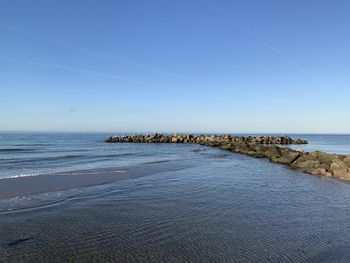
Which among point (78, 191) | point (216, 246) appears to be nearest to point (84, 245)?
point (216, 246)

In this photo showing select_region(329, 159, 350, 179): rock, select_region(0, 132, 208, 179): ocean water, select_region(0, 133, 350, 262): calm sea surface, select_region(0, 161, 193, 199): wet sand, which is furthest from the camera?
select_region(0, 132, 208, 179): ocean water

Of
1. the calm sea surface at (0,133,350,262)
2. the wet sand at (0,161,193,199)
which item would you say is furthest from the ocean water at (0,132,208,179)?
the calm sea surface at (0,133,350,262)

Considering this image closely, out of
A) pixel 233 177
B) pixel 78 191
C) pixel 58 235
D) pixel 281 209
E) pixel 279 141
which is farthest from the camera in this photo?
pixel 279 141

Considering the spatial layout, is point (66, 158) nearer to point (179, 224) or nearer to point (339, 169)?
point (339, 169)

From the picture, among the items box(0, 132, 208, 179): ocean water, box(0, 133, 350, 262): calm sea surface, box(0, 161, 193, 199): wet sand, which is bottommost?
box(0, 132, 208, 179): ocean water

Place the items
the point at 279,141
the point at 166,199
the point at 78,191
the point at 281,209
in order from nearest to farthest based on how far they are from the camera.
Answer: the point at 281,209
the point at 166,199
the point at 78,191
the point at 279,141

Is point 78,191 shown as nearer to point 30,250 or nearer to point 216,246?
point 30,250

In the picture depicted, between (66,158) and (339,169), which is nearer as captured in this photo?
(339,169)

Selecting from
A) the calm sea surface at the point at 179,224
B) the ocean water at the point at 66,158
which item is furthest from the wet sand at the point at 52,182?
the ocean water at the point at 66,158

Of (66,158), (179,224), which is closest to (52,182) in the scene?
(179,224)

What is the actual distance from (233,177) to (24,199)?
35.6 feet

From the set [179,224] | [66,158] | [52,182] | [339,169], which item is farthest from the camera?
[66,158]

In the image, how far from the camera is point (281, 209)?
36.8ft

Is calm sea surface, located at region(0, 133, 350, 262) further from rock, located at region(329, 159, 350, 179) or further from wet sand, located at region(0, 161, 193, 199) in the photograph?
rock, located at region(329, 159, 350, 179)
